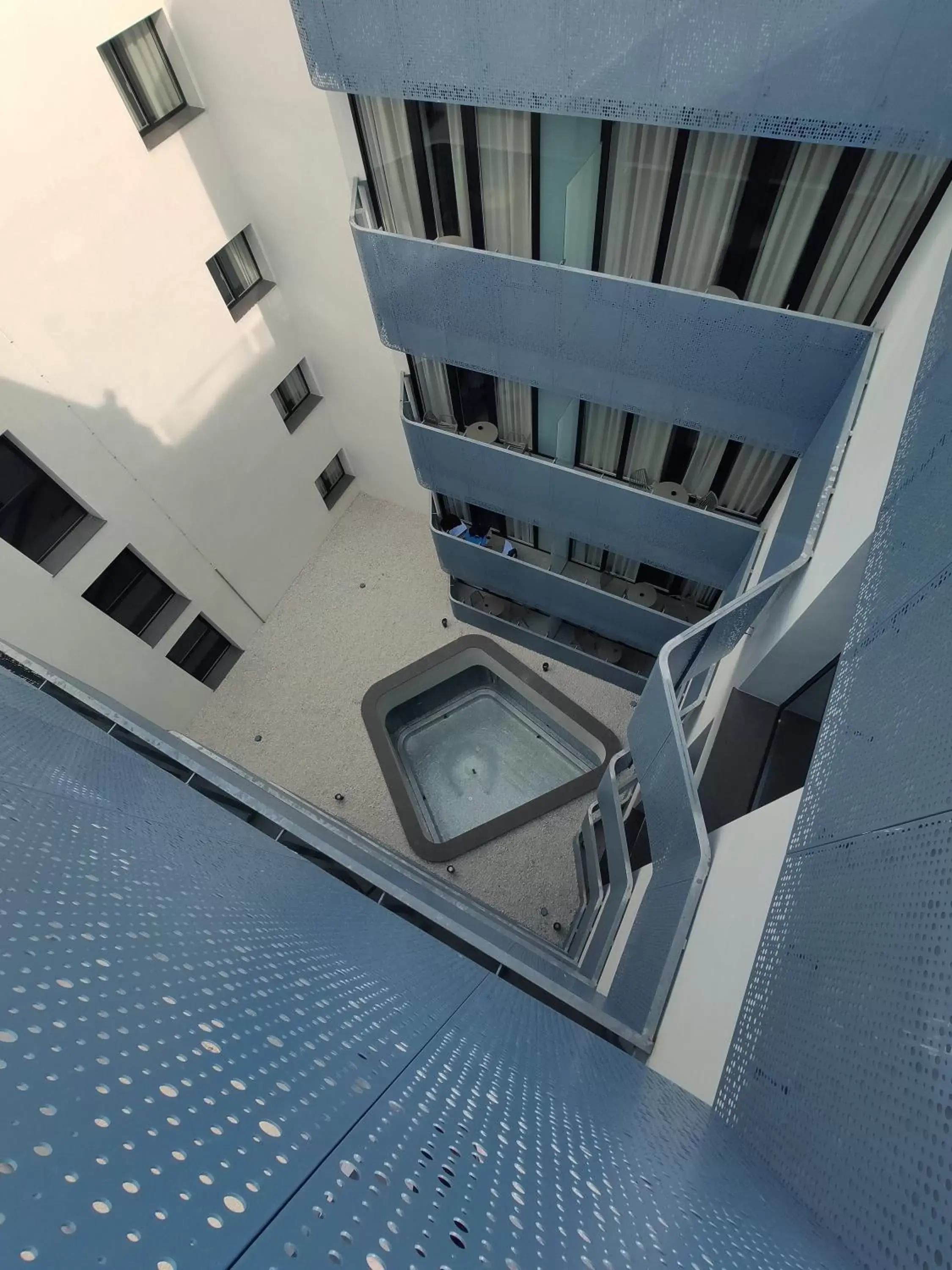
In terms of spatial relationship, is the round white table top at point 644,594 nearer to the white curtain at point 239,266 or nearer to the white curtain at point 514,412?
the white curtain at point 514,412

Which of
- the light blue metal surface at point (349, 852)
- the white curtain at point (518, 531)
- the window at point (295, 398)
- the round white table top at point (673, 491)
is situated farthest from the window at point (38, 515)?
the round white table top at point (673, 491)

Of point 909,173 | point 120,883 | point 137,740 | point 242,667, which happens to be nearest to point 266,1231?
point 120,883

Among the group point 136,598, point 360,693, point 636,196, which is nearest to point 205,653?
point 136,598

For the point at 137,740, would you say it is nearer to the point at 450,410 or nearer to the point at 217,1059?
the point at 217,1059

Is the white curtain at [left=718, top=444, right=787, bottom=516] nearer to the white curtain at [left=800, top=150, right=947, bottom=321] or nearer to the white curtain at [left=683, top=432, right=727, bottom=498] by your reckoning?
the white curtain at [left=683, top=432, right=727, bottom=498]

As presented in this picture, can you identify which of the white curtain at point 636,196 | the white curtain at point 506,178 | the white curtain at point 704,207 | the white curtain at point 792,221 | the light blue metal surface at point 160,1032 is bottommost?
the light blue metal surface at point 160,1032

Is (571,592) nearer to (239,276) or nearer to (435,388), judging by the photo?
(435,388)

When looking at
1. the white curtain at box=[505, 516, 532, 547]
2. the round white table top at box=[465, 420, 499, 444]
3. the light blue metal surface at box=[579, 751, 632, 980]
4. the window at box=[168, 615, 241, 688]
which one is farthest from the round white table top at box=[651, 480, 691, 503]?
the window at box=[168, 615, 241, 688]
